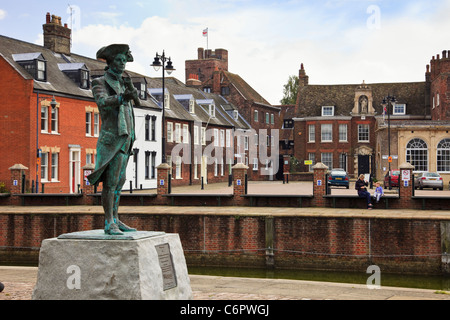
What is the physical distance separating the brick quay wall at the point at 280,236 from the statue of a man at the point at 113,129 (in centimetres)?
1177

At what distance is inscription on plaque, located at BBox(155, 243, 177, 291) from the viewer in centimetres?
845

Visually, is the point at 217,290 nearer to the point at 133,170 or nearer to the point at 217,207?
the point at 217,207

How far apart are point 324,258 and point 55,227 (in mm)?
9856

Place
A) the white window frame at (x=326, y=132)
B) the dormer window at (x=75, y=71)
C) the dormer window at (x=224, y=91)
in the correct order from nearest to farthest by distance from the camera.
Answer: the dormer window at (x=75, y=71) < the white window frame at (x=326, y=132) < the dormer window at (x=224, y=91)

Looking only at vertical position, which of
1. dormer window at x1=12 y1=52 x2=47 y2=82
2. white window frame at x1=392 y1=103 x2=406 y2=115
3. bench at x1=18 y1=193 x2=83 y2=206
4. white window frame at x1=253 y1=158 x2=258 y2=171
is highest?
white window frame at x1=392 y1=103 x2=406 y2=115

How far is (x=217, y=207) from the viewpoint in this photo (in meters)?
24.4

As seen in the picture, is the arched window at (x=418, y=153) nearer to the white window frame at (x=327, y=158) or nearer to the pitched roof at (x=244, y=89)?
the white window frame at (x=327, y=158)

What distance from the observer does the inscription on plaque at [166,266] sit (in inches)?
332

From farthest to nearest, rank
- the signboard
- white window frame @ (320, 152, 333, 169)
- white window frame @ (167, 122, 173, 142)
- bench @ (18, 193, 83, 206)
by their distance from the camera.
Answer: white window frame @ (320, 152, 333, 169) < white window frame @ (167, 122, 173, 142) < bench @ (18, 193, 83, 206) < the signboard

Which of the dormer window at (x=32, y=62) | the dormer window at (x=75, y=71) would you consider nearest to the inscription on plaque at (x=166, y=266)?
the dormer window at (x=32, y=62)

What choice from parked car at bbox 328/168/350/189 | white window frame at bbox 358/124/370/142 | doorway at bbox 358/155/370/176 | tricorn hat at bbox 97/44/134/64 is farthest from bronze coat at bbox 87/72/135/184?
white window frame at bbox 358/124/370/142

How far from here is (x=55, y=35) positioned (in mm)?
39125

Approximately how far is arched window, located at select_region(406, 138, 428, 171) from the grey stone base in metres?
42.3

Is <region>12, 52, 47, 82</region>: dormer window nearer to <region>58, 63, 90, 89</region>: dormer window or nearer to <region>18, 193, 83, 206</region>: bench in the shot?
<region>58, 63, 90, 89</region>: dormer window
